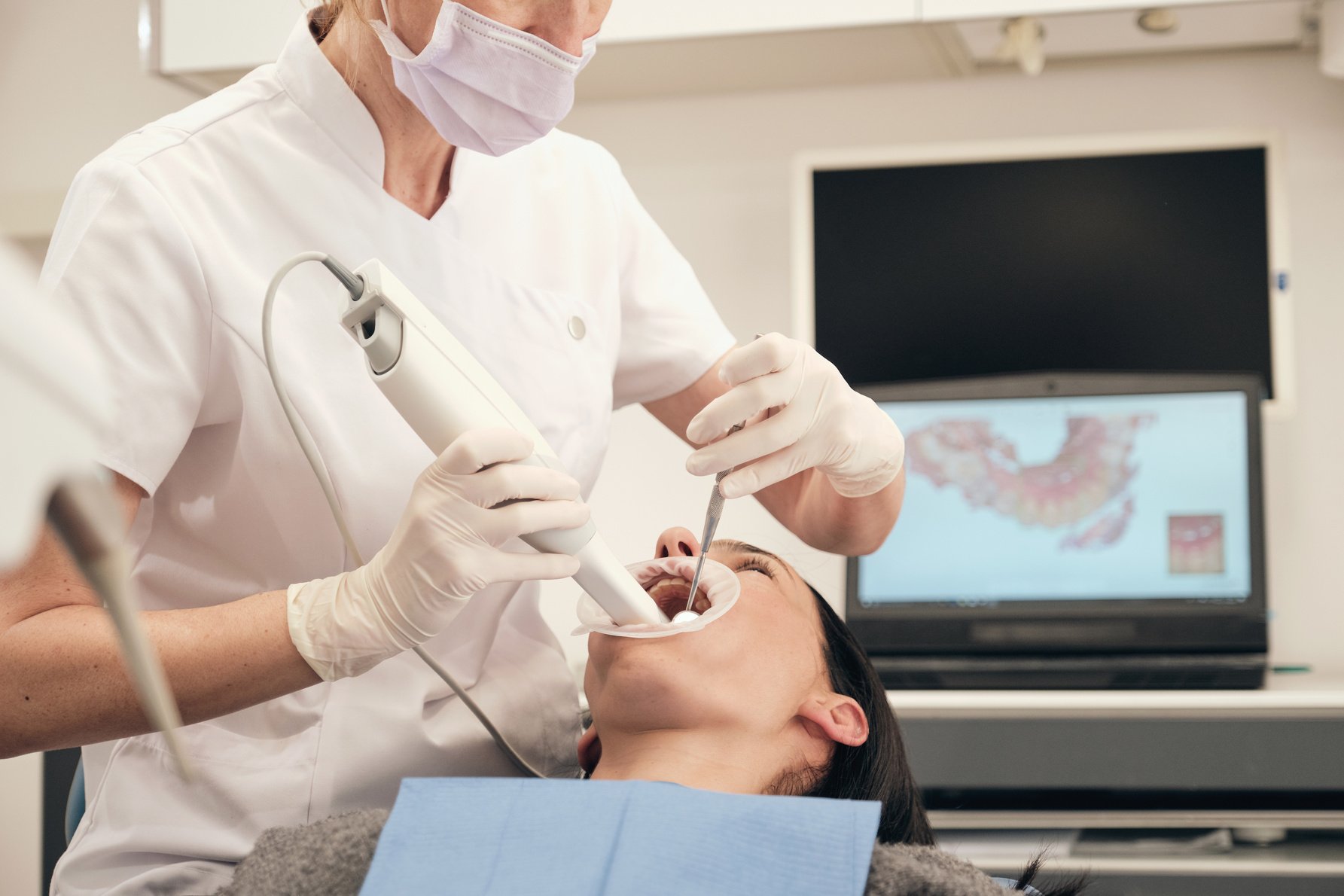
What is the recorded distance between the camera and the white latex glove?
3.59ft

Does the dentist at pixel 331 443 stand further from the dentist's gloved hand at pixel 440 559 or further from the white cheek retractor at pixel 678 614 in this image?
the white cheek retractor at pixel 678 614

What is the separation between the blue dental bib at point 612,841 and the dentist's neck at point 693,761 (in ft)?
0.65

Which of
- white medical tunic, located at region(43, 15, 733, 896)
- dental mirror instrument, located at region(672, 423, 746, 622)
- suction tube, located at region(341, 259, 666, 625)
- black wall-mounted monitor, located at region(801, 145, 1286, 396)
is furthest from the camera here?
black wall-mounted monitor, located at region(801, 145, 1286, 396)

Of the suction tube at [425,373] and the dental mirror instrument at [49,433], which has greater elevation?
the suction tube at [425,373]

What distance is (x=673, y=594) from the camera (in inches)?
54.3

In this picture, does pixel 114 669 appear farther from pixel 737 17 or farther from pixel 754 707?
pixel 737 17

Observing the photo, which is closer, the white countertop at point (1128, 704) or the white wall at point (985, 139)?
the white countertop at point (1128, 704)

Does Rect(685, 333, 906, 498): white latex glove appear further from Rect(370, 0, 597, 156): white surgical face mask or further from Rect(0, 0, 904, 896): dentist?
Rect(370, 0, 597, 156): white surgical face mask

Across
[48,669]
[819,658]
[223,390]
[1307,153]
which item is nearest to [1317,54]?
[1307,153]

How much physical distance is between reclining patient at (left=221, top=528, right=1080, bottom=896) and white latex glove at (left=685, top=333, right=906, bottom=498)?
23 cm

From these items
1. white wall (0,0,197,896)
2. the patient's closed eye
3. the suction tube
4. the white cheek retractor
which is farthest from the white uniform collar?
white wall (0,0,197,896)

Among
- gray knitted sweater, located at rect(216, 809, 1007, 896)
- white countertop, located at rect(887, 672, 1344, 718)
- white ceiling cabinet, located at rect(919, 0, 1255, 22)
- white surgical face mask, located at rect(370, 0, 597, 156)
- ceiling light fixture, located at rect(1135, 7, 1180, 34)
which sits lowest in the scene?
gray knitted sweater, located at rect(216, 809, 1007, 896)

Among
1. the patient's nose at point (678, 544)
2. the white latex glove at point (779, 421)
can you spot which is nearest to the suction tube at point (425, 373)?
the white latex glove at point (779, 421)

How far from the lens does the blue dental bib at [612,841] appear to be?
0.97 m
